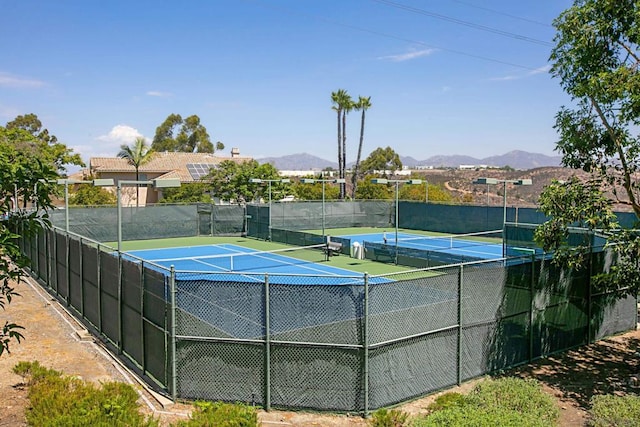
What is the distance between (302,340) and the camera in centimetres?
922

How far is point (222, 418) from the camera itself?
7684 mm

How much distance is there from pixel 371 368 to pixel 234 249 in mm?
23752

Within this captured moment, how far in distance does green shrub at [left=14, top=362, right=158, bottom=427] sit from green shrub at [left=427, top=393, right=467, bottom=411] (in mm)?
4280

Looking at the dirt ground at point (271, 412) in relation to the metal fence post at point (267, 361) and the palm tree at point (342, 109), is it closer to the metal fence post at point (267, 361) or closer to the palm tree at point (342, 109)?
the metal fence post at point (267, 361)

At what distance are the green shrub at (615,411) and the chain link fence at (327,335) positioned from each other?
2400 millimetres

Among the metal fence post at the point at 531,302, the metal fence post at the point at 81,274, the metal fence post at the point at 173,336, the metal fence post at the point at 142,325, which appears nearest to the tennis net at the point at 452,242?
the metal fence post at the point at 81,274

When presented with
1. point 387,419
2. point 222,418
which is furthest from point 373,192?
point 222,418

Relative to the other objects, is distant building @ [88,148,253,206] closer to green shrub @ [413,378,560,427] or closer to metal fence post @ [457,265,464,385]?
metal fence post @ [457,265,464,385]

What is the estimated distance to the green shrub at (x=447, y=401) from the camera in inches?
348

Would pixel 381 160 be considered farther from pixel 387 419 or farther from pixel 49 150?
pixel 387 419

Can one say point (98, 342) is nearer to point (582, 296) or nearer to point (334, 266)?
point (582, 296)

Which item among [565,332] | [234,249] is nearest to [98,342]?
[565,332]

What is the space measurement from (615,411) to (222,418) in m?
5.65

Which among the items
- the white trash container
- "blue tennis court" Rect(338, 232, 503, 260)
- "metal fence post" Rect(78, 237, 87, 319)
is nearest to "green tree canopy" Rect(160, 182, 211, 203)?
"blue tennis court" Rect(338, 232, 503, 260)
